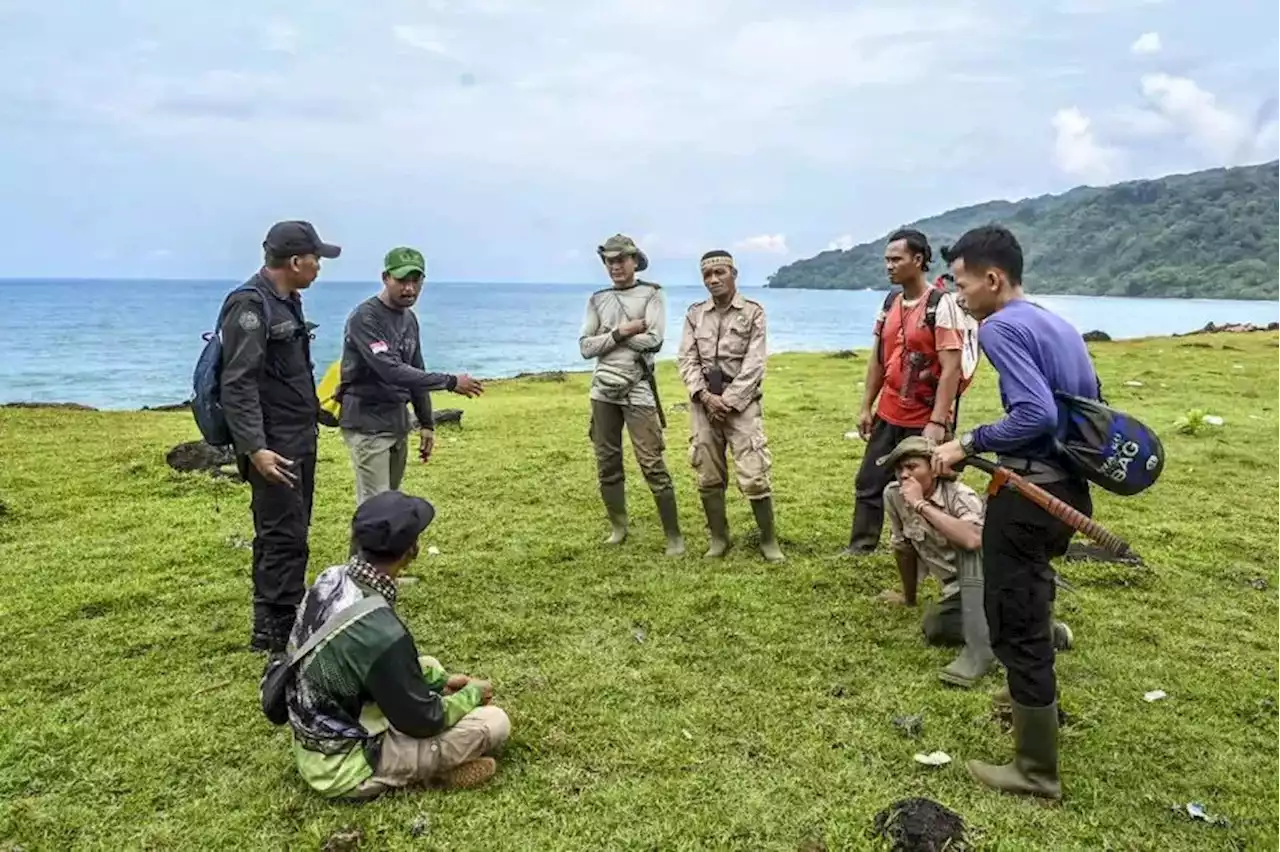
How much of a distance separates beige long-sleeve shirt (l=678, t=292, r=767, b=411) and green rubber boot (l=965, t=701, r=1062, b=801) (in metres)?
3.67

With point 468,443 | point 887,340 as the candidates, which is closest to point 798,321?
point 468,443

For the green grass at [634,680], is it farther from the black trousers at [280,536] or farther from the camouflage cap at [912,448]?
the camouflage cap at [912,448]

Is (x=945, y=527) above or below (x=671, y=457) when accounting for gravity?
above

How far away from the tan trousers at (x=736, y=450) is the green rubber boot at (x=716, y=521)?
91mm

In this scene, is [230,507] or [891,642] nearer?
[891,642]

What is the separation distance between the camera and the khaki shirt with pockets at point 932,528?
18.8ft

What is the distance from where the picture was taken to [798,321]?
89.4 m

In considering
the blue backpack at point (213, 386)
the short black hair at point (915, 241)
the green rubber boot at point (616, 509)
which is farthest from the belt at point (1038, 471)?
the green rubber boot at point (616, 509)

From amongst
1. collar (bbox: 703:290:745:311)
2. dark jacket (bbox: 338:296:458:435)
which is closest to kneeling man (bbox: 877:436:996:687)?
collar (bbox: 703:290:745:311)

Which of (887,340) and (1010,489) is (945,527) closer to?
(1010,489)

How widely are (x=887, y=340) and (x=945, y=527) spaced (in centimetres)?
209

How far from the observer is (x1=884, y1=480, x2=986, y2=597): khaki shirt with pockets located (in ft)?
18.8

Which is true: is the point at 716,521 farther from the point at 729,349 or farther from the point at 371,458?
the point at 371,458

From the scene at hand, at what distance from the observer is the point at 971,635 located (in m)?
5.51
